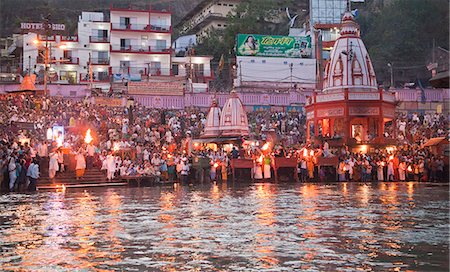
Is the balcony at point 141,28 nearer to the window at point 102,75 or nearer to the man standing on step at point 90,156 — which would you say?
the window at point 102,75

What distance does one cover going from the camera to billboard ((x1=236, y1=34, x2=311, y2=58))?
6425 cm

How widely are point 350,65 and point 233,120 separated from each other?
10286mm

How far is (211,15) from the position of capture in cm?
8775

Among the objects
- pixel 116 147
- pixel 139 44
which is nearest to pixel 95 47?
pixel 139 44

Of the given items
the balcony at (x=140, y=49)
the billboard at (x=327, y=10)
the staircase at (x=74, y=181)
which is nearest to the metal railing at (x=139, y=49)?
the balcony at (x=140, y=49)

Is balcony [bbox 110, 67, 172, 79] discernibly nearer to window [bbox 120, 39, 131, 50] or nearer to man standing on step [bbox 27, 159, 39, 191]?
window [bbox 120, 39, 131, 50]

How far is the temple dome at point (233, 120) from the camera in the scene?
120 feet

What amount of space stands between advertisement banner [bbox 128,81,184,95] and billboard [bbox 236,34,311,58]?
41.7ft

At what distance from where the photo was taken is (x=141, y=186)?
27.8 meters

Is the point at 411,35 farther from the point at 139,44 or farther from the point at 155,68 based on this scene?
the point at 139,44

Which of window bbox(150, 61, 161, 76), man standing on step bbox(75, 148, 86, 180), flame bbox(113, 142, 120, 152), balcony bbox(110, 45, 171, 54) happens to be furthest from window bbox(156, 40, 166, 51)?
man standing on step bbox(75, 148, 86, 180)

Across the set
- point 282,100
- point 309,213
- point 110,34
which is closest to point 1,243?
point 309,213

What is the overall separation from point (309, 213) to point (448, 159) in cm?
1836

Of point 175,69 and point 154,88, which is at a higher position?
point 175,69
